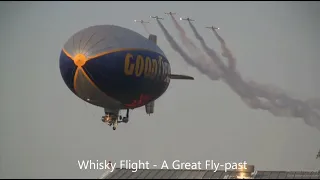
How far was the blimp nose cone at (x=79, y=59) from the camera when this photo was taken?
123625mm

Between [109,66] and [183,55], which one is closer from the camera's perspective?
[109,66]

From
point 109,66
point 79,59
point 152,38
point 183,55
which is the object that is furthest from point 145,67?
point 183,55

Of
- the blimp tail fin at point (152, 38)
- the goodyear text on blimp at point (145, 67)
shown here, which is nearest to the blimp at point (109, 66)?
the goodyear text on blimp at point (145, 67)

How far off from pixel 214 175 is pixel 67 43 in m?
20.6

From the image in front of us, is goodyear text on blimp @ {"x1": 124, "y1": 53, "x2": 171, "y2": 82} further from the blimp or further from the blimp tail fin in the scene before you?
the blimp tail fin

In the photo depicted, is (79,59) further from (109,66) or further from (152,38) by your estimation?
(152,38)

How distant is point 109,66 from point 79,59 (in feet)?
10.5

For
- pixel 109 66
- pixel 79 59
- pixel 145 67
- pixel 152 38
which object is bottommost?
pixel 145 67

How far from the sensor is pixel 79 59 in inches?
4872

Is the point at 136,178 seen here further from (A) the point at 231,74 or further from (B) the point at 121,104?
(A) the point at 231,74

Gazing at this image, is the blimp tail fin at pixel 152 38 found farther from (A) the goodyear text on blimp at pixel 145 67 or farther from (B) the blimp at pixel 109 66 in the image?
(B) the blimp at pixel 109 66

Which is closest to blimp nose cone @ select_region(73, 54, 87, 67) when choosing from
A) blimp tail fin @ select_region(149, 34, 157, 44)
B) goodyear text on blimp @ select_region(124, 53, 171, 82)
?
goodyear text on blimp @ select_region(124, 53, 171, 82)

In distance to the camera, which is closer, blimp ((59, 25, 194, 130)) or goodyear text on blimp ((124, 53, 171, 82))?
blimp ((59, 25, 194, 130))

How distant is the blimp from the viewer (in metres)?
124
